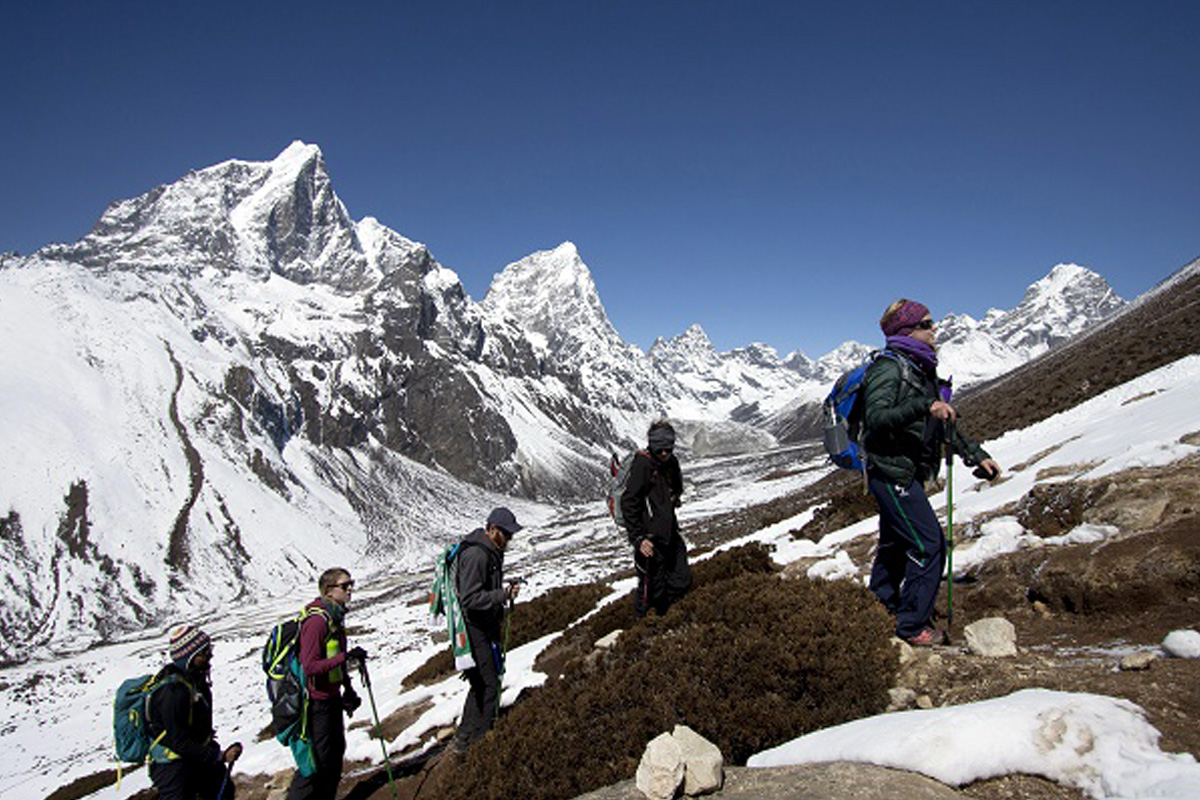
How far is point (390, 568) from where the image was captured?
419ft

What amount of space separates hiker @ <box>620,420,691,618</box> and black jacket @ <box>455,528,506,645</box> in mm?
2016

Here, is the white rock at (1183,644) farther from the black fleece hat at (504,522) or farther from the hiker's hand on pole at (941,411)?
the black fleece hat at (504,522)

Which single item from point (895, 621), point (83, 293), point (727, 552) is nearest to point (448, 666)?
point (727, 552)

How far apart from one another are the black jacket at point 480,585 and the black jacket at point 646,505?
1.97 meters

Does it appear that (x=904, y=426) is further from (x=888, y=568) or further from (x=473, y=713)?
(x=473, y=713)

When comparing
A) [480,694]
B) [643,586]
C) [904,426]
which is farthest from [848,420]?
[480,694]

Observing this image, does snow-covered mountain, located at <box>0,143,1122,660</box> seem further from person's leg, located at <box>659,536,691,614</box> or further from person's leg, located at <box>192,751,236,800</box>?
person's leg, located at <box>659,536,691,614</box>

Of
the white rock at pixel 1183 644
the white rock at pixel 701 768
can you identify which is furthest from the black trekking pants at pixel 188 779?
the white rock at pixel 1183 644

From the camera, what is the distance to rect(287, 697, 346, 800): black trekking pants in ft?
24.9

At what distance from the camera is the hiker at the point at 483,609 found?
8.61 m

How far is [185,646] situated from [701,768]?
647 cm

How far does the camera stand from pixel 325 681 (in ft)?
25.0

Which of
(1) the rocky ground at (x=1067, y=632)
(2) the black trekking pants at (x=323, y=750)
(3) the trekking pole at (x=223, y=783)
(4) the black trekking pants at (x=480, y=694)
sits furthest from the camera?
(4) the black trekking pants at (x=480, y=694)

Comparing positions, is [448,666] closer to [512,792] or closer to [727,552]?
[727,552]
